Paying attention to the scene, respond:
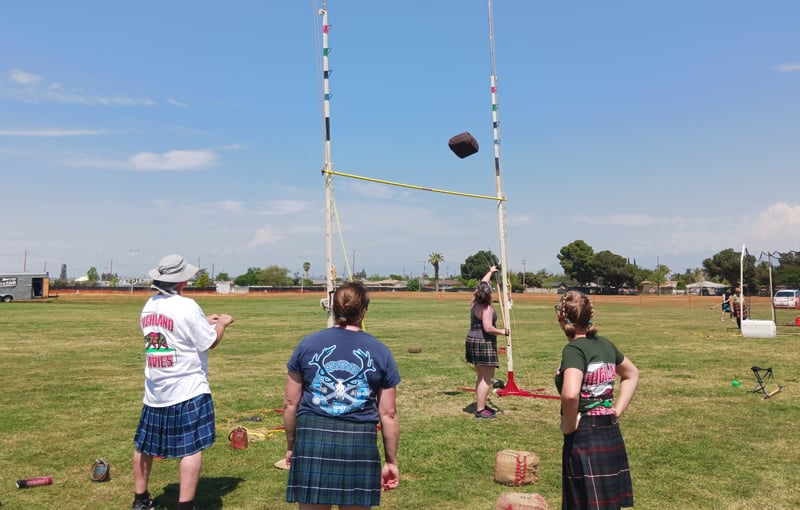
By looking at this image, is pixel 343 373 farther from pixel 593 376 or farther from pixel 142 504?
pixel 142 504

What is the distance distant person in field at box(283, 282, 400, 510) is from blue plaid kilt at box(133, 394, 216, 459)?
1753 mm

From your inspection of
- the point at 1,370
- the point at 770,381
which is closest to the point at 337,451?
the point at 770,381

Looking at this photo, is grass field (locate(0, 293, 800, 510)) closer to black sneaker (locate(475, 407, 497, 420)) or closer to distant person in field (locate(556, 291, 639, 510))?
black sneaker (locate(475, 407, 497, 420))

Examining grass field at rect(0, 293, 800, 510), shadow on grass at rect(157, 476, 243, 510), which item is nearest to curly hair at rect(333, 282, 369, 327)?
grass field at rect(0, 293, 800, 510)

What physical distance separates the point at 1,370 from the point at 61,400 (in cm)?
487

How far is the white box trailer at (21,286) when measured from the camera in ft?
190

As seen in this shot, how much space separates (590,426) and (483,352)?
523 cm

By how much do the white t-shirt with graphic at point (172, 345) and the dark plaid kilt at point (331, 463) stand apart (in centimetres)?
180

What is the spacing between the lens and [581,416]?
4180 mm

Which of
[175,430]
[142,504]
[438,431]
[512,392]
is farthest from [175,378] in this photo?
[512,392]

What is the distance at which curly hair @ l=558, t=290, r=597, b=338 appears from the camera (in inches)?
167

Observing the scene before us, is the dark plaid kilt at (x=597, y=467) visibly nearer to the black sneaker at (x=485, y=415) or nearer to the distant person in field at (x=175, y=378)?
the distant person in field at (x=175, y=378)

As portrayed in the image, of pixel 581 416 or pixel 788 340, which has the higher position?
pixel 581 416

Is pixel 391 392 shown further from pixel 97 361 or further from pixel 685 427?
pixel 97 361
